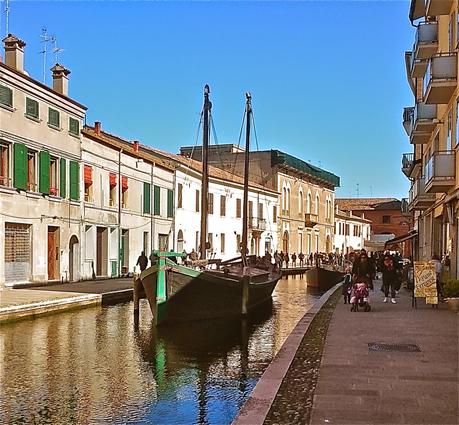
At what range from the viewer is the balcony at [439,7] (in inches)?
813

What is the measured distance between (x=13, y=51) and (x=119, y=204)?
32.7 feet

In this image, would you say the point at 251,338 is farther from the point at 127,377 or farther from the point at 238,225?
the point at 238,225

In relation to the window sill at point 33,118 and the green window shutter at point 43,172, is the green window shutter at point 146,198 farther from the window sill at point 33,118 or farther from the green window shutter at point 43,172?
the window sill at point 33,118

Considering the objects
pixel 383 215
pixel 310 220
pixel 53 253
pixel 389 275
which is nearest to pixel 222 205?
pixel 310 220

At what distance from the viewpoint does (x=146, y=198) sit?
36.2 m

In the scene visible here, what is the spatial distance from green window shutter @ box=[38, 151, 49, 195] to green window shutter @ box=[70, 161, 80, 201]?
6.90 ft

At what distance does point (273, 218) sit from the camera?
2309 inches

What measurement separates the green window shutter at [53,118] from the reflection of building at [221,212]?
13.8 m

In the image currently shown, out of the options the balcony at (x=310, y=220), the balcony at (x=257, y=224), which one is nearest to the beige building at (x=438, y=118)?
the balcony at (x=257, y=224)

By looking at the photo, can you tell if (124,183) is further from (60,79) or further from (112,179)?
(60,79)

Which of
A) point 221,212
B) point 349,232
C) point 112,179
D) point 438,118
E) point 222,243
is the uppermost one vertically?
point 438,118

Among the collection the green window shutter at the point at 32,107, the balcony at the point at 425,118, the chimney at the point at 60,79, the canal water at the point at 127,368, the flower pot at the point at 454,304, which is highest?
the chimney at the point at 60,79

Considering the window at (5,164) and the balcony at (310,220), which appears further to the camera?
the balcony at (310,220)

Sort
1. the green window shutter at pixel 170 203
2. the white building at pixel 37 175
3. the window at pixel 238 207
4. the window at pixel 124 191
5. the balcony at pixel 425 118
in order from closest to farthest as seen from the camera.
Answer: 1. the white building at pixel 37 175
2. the balcony at pixel 425 118
3. the window at pixel 124 191
4. the green window shutter at pixel 170 203
5. the window at pixel 238 207
